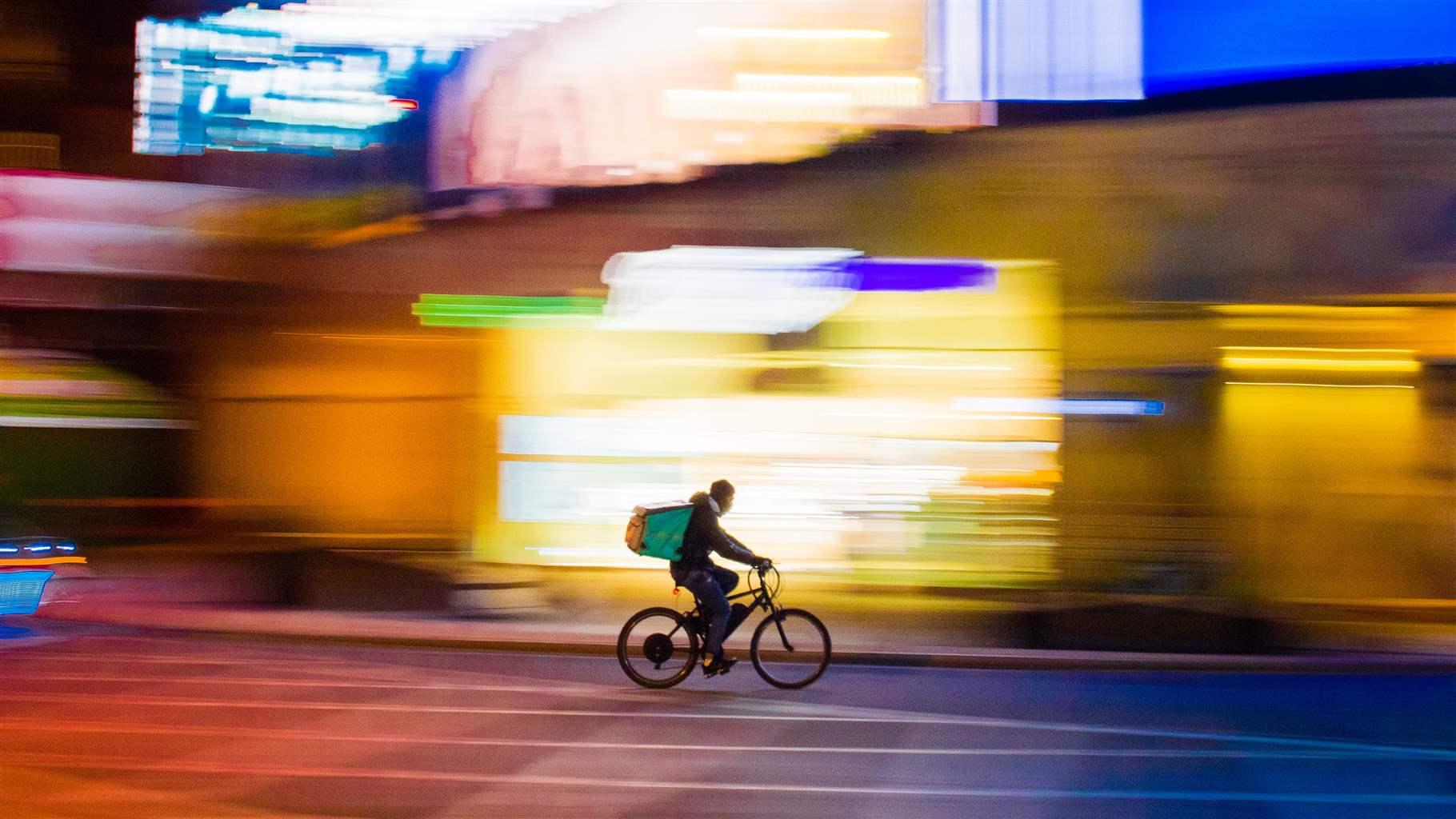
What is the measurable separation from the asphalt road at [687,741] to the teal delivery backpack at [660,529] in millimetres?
1145

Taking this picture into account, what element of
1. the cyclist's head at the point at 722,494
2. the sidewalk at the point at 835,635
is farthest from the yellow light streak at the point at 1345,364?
the cyclist's head at the point at 722,494

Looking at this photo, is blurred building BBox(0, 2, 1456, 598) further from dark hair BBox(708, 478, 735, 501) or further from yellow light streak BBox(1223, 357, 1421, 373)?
dark hair BBox(708, 478, 735, 501)

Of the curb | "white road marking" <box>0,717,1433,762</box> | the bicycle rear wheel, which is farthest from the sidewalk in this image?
"white road marking" <box>0,717,1433,762</box>

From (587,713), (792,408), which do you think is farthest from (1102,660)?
(587,713)

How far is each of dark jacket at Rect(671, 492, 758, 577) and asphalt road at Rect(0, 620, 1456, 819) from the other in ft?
3.41

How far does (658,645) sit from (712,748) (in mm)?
2384

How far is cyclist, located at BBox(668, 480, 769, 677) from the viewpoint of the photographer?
1029 centimetres

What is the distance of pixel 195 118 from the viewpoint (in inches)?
675

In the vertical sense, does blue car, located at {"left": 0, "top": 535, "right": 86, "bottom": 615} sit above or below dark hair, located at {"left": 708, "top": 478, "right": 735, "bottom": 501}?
below

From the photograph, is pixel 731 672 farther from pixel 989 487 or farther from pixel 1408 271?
pixel 1408 271

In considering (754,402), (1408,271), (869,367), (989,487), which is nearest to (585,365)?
(754,402)

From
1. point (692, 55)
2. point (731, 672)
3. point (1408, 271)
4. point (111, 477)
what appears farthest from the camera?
point (111, 477)

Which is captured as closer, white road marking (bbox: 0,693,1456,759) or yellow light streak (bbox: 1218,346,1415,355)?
white road marking (bbox: 0,693,1456,759)

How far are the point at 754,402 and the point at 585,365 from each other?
213 cm
